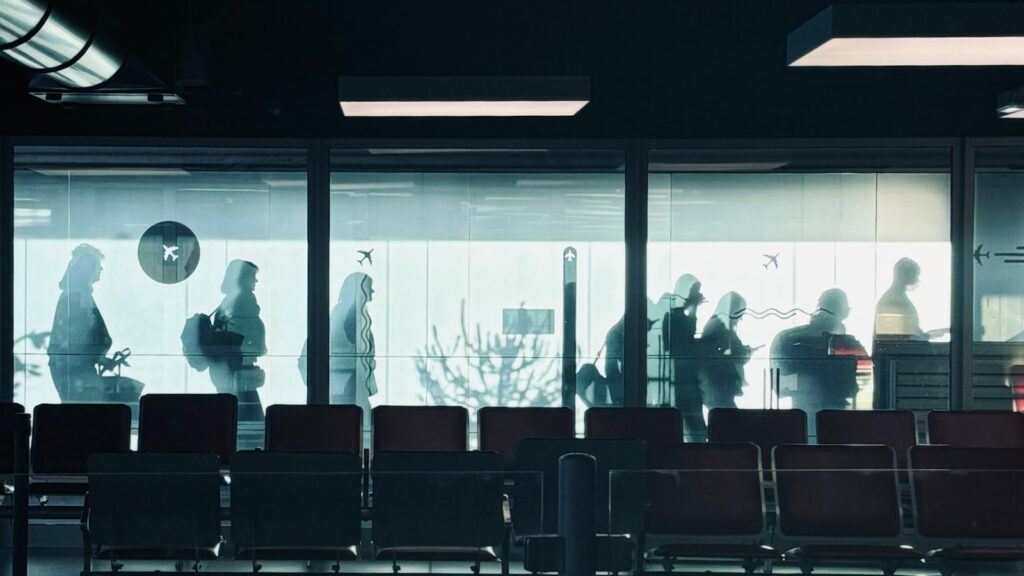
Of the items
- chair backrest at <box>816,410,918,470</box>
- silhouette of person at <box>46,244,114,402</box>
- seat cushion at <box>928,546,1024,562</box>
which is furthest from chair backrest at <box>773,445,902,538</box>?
silhouette of person at <box>46,244,114,402</box>

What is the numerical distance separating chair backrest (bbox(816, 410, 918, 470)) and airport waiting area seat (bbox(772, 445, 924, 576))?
1277 millimetres

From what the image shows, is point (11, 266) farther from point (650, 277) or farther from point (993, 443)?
point (993, 443)

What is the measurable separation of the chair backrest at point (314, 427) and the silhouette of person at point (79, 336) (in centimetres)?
193

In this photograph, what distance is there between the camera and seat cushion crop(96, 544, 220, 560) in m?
4.63

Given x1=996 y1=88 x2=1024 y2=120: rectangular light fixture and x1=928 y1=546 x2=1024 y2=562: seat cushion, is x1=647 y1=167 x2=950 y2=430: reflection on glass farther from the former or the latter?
x1=928 y1=546 x2=1024 y2=562: seat cushion

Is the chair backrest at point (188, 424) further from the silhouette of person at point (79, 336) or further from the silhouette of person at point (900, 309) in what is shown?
the silhouette of person at point (900, 309)

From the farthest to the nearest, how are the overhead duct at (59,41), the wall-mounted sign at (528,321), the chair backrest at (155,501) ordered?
the wall-mounted sign at (528,321), the chair backrest at (155,501), the overhead duct at (59,41)

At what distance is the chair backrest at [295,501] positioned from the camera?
4453 millimetres

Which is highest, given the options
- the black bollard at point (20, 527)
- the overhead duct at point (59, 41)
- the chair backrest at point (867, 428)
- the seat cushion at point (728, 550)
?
the overhead duct at point (59, 41)

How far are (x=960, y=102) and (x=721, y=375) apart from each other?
8.27 ft

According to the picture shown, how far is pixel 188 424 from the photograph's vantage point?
6531mm

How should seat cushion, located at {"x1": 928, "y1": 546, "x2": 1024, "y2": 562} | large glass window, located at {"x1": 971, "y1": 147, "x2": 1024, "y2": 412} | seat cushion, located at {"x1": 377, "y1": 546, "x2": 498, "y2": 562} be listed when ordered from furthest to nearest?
1. large glass window, located at {"x1": 971, "y1": 147, "x2": 1024, "y2": 412}
2. seat cushion, located at {"x1": 928, "y1": 546, "x2": 1024, "y2": 562}
3. seat cushion, located at {"x1": 377, "y1": 546, "x2": 498, "y2": 562}

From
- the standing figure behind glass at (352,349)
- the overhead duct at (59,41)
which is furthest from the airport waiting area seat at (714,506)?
the overhead duct at (59,41)

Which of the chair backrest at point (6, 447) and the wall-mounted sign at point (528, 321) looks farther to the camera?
the wall-mounted sign at point (528, 321)
